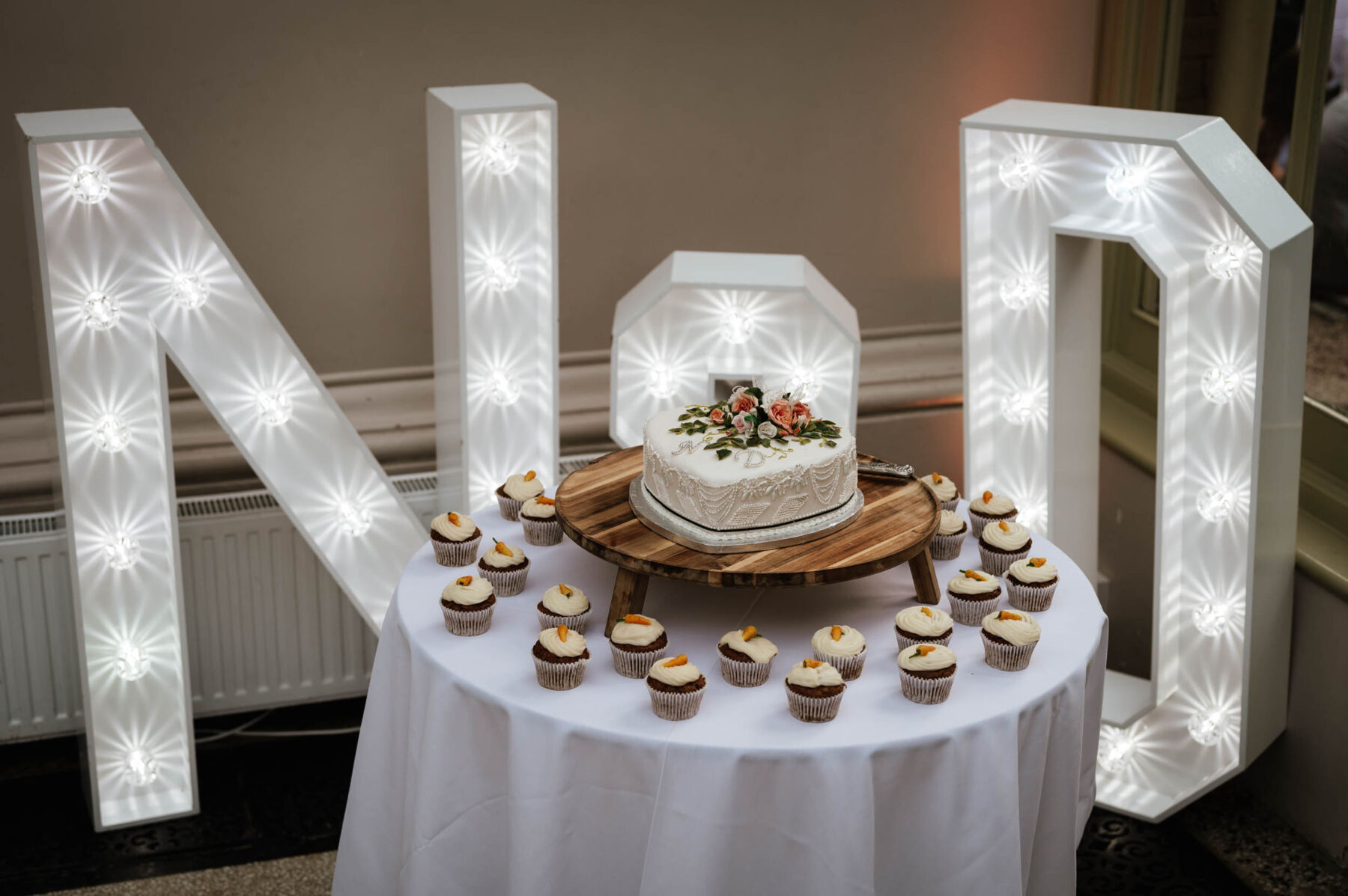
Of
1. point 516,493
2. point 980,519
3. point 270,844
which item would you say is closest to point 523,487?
point 516,493

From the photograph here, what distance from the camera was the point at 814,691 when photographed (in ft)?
7.25

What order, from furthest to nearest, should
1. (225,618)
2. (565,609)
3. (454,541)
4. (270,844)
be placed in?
(225,618)
(270,844)
(454,541)
(565,609)

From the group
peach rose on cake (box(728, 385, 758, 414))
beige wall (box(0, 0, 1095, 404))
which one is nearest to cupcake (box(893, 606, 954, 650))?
peach rose on cake (box(728, 385, 758, 414))

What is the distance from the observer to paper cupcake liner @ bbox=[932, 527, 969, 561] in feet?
9.32

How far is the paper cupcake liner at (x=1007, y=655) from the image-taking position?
2383 mm

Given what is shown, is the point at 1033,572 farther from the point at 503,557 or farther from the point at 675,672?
the point at 503,557

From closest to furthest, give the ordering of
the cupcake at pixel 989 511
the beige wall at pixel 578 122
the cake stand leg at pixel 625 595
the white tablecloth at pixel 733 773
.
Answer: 1. the white tablecloth at pixel 733 773
2. the cake stand leg at pixel 625 595
3. the cupcake at pixel 989 511
4. the beige wall at pixel 578 122

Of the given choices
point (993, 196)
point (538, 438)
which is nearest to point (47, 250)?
point (538, 438)

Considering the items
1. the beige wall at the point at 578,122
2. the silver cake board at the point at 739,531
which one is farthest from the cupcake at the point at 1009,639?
the beige wall at the point at 578,122

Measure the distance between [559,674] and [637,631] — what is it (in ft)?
0.50

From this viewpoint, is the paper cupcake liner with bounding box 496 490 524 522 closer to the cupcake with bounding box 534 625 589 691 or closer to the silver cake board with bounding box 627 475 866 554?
the silver cake board with bounding box 627 475 866 554

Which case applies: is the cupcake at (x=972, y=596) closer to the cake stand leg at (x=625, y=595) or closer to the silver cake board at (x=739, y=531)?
the silver cake board at (x=739, y=531)

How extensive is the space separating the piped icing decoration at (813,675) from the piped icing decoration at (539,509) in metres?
0.77

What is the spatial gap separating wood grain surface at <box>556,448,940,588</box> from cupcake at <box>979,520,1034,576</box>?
0.18m
